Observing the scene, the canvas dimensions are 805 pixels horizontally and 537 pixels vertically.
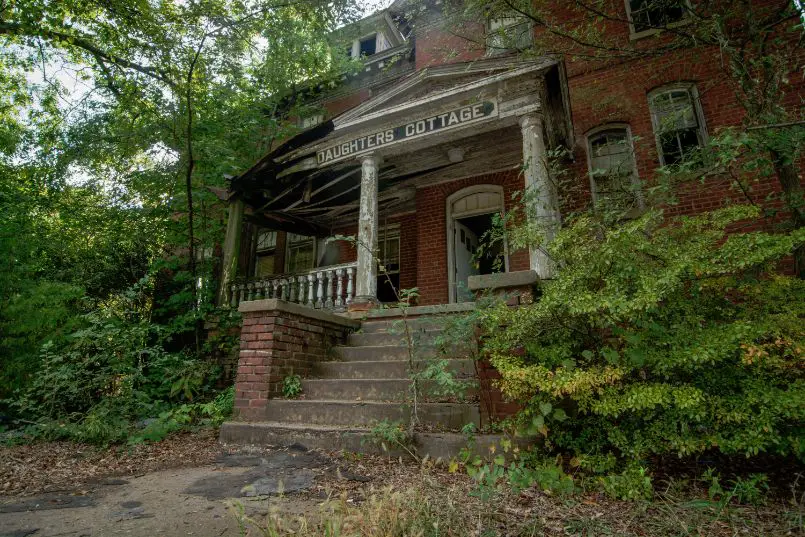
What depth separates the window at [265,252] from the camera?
12.5 m

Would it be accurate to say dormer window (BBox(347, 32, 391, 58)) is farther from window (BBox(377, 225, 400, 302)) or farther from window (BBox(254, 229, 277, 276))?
window (BBox(377, 225, 400, 302))

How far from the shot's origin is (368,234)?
6.75 m

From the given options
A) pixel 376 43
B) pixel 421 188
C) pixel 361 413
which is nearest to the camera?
pixel 361 413

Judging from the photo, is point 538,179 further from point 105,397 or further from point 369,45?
point 369,45

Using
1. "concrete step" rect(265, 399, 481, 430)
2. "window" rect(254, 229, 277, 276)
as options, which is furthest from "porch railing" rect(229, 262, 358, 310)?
Answer: "window" rect(254, 229, 277, 276)

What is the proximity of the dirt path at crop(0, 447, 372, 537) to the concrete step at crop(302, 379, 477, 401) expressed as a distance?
2.82 feet

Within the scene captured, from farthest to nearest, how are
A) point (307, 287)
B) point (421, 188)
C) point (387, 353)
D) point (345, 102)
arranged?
1. point (345, 102)
2. point (421, 188)
3. point (307, 287)
4. point (387, 353)

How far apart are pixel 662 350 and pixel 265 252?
11589 millimetres

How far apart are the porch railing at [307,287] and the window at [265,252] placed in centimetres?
401

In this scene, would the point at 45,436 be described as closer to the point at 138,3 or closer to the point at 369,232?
the point at 369,232

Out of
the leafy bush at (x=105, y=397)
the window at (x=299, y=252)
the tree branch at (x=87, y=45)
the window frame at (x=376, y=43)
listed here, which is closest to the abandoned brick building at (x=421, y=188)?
the window at (x=299, y=252)

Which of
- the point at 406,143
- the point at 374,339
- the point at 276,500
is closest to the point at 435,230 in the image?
the point at 406,143

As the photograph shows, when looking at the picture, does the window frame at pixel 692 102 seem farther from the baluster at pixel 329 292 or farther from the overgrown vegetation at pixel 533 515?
the overgrown vegetation at pixel 533 515

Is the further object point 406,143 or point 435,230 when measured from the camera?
point 435,230
